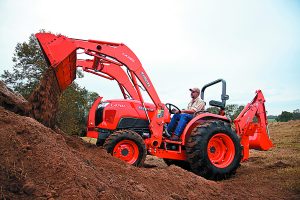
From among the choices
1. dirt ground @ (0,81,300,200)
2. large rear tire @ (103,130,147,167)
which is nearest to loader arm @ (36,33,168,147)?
large rear tire @ (103,130,147,167)

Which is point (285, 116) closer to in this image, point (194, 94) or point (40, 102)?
point (194, 94)

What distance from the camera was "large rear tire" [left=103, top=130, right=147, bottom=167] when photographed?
22.2 feet

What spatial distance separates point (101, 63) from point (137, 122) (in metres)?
1.75

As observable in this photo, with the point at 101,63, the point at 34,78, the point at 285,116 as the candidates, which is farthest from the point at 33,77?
the point at 285,116

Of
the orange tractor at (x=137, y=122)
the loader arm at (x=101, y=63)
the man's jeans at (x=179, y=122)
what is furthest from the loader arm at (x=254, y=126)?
the loader arm at (x=101, y=63)

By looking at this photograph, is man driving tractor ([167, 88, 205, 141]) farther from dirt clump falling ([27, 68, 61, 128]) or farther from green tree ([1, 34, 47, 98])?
green tree ([1, 34, 47, 98])

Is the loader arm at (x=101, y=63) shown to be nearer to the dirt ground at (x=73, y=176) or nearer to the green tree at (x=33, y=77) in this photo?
the dirt ground at (x=73, y=176)

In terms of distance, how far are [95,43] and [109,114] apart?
169cm

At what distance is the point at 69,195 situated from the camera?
3.11 metres

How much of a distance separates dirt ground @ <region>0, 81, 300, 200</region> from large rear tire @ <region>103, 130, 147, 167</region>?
26.8 inches

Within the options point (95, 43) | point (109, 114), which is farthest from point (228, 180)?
point (95, 43)

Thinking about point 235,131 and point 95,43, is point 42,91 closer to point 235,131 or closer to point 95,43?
point 95,43

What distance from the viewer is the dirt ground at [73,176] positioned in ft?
10.3

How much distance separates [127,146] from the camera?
22.9 ft
